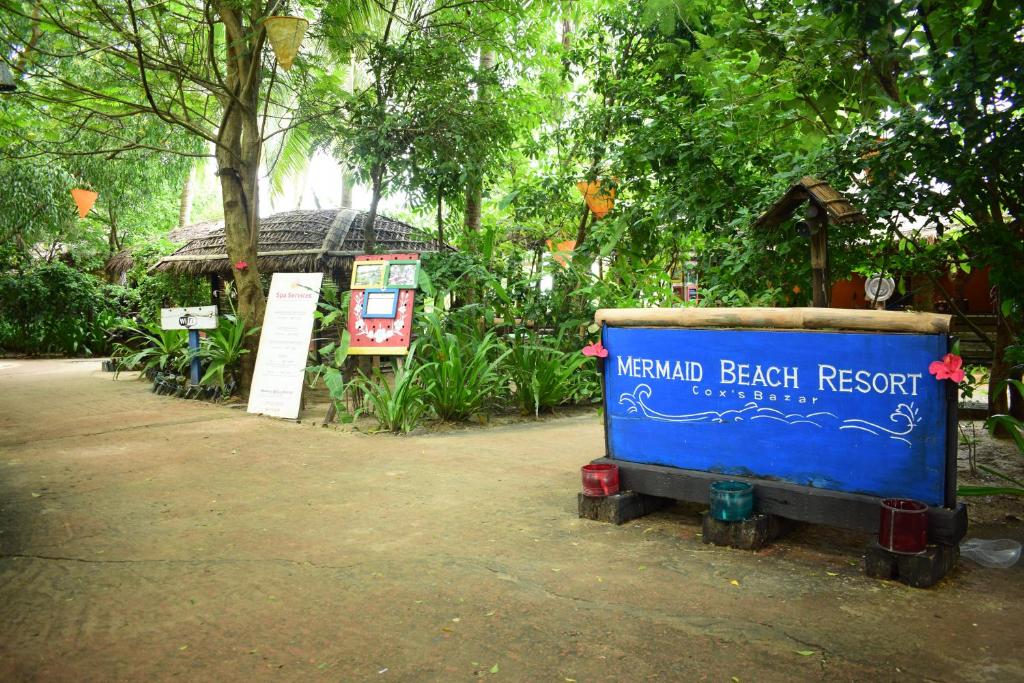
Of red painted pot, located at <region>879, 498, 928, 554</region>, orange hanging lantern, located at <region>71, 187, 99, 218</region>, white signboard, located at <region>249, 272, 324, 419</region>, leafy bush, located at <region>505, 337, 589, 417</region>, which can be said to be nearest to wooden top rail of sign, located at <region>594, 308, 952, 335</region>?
red painted pot, located at <region>879, 498, 928, 554</region>

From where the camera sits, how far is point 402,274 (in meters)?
7.30

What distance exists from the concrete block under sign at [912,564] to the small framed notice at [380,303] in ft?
16.5

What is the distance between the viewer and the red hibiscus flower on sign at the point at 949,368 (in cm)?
277

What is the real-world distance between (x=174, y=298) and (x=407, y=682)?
12.8 m

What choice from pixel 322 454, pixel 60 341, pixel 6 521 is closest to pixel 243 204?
pixel 322 454

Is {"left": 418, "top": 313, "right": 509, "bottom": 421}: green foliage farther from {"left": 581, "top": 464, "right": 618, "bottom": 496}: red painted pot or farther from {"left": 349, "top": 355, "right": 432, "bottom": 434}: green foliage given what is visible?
{"left": 581, "top": 464, "right": 618, "bottom": 496}: red painted pot

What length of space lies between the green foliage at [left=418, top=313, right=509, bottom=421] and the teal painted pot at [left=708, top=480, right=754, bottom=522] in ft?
12.0

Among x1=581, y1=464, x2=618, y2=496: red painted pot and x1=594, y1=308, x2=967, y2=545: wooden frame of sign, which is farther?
x1=581, y1=464, x2=618, y2=496: red painted pot

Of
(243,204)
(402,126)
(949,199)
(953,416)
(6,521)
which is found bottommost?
(6,521)

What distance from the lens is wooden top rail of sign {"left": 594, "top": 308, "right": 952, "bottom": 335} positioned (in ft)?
9.68

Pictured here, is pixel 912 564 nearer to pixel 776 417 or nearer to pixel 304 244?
pixel 776 417

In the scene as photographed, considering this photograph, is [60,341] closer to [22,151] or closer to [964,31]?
[22,151]

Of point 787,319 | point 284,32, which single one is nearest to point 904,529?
point 787,319

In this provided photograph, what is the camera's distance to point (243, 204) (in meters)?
8.57
